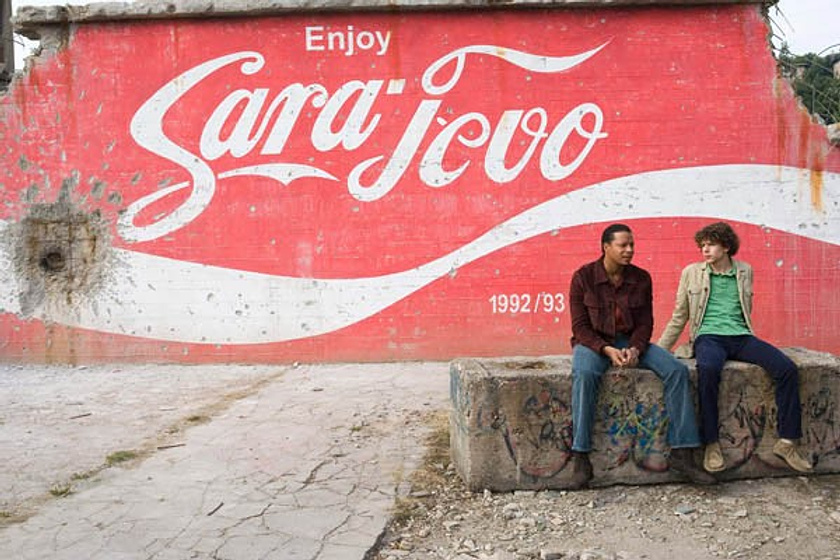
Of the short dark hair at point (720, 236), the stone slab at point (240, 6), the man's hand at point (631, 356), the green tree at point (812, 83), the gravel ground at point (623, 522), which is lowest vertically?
the gravel ground at point (623, 522)

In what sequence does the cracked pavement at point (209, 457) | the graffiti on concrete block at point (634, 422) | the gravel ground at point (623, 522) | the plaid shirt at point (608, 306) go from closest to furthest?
the gravel ground at point (623, 522) < the cracked pavement at point (209, 457) < the graffiti on concrete block at point (634, 422) < the plaid shirt at point (608, 306)

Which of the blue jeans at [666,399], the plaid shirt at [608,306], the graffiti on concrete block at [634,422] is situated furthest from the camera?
the plaid shirt at [608,306]

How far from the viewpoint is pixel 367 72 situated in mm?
7664

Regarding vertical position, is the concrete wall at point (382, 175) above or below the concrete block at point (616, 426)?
above

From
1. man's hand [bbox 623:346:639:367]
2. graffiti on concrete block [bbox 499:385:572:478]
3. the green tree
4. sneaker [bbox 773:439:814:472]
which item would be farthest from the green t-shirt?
the green tree

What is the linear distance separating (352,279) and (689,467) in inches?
173

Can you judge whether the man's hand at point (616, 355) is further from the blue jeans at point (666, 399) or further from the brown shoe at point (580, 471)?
the brown shoe at point (580, 471)

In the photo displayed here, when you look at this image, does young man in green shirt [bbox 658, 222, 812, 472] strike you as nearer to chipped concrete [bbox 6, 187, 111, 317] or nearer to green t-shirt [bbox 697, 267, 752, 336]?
green t-shirt [bbox 697, 267, 752, 336]

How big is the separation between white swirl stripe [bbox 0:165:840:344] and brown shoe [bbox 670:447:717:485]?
12.7 feet

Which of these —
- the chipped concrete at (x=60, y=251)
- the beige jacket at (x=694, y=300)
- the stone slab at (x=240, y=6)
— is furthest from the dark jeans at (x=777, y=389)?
the chipped concrete at (x=60, y=251)

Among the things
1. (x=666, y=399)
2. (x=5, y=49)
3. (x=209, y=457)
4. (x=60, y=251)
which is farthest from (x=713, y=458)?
(x=5, y=49)

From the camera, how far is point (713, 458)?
3984 millimetres

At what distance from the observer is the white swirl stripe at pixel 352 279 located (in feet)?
24.9

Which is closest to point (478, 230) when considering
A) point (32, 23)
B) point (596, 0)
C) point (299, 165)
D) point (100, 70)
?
point (299, 165)
